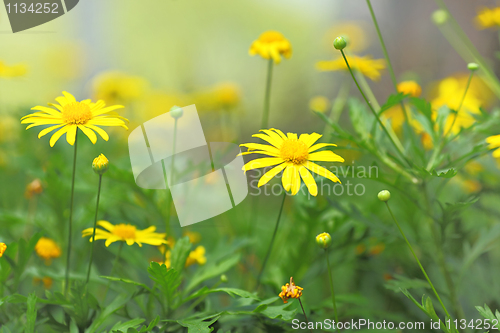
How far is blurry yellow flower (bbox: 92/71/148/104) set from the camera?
125 cm

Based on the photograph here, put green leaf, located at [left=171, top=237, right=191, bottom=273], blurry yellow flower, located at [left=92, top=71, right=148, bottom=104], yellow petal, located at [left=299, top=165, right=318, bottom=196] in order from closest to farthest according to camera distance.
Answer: yellow petal, located at [left=299, top=165, right=318, bottom=196], green leaf, located at [left=171, top=237, right=191, bottom=273], blurry yellow flower, located at [left=92, top=71, right=148, bottom=104]

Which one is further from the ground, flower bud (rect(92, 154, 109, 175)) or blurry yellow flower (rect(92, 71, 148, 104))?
blurry yellow flower (rect(92, 71, 148, 104))

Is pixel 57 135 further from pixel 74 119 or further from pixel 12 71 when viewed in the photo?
pixel 12 71

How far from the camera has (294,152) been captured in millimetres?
516

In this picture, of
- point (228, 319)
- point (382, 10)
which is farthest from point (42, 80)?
point (382, 10)

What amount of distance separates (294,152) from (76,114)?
0.31m

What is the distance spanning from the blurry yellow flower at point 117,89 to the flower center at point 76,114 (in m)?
0.78

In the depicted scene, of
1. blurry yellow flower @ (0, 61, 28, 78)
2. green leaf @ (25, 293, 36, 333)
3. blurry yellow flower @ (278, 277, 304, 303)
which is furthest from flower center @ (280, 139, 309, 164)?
blurry yellow flower @ (0, 61, 28, 78)

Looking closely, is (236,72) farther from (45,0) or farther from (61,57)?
(45,0)

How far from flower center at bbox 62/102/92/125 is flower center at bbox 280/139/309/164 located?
277mm

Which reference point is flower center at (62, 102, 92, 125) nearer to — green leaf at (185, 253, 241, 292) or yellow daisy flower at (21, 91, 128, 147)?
yellow daisy flower at (21, 91, 128, 147)

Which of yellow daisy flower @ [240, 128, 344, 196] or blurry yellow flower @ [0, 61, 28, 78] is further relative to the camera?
blurry yellow flower @ [0, 61, 28, 78]

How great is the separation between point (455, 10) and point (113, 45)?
6.78ft

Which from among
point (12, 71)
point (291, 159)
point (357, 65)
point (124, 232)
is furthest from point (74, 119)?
point (357, 65)
